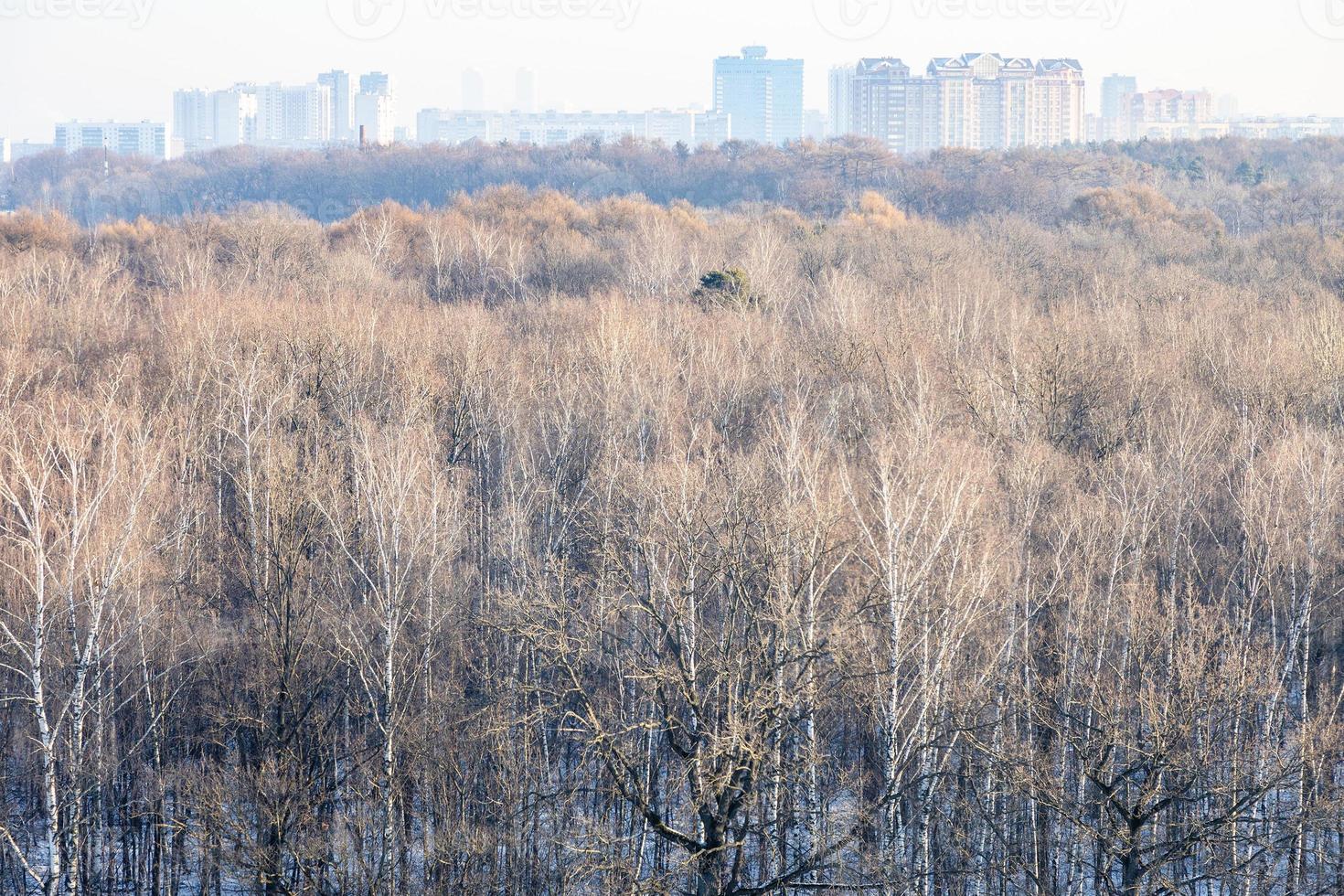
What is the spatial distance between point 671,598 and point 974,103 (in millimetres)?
156562

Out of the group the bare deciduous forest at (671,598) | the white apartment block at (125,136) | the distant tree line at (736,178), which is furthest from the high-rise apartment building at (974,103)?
the bare deciduous forest at (671,598)

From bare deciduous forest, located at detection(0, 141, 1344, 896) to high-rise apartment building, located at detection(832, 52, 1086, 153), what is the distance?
412 ft

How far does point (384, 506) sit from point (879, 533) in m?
7.15

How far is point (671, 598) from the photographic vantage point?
612 inches

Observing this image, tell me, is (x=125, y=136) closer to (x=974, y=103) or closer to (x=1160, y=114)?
(x=974, y=103)

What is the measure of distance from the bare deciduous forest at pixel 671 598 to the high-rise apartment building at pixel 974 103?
12557 cm

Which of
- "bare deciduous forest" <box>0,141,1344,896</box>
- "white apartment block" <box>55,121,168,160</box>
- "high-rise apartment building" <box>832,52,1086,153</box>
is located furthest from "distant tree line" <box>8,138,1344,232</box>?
"white apartment block" <box>55,121,168,160</box>

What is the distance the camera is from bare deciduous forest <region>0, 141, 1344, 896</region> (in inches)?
613

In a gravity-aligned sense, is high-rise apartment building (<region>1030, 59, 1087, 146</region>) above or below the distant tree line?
above

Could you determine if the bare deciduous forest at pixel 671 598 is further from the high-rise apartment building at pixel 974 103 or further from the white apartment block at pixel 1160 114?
the white apartment block at pixel 1160 114

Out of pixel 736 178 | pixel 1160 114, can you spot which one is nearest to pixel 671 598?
pixel 736 178

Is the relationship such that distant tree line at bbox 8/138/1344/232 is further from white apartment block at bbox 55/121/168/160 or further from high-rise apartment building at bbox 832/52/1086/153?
white apartment block at bbox 55/121/168/160

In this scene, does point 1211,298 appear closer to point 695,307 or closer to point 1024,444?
point 695,307

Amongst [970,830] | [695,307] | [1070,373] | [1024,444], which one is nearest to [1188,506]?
[1024,444]
